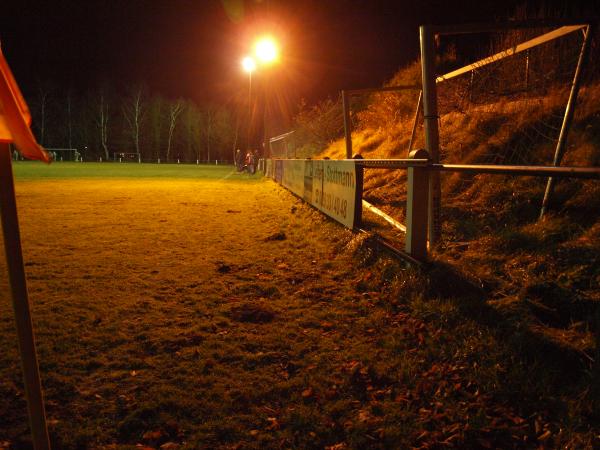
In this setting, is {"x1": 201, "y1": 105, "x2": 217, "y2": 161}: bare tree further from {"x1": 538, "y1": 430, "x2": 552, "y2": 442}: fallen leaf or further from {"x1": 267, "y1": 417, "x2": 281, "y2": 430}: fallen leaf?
{"x1": 538, "y1": 430, "x2": 552, "y2": 442}: fallen leaf

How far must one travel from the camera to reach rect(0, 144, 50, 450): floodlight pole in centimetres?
166

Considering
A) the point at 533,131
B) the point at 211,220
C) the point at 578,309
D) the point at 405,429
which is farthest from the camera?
the point at 211,220

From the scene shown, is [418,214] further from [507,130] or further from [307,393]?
[507,130]

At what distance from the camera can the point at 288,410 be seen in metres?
2.46

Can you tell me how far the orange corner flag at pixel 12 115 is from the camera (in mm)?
1580

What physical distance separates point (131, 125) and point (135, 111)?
2.46m

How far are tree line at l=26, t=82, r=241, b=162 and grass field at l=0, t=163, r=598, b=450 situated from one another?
68012 millimetres

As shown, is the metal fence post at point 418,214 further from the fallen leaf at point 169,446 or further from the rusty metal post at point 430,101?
the fallen leaf at point 169,446

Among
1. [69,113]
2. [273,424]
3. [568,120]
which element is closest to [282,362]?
[273,424]

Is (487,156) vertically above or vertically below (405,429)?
above

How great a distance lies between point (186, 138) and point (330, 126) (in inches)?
2297

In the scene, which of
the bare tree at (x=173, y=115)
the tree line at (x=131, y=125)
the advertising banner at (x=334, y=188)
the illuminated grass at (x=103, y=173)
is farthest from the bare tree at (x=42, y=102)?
the advertising banner at (x=334, y=188)

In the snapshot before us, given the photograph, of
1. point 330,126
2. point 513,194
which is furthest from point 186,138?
point 513,194

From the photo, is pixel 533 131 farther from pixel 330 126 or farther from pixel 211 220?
pixel 330 126
